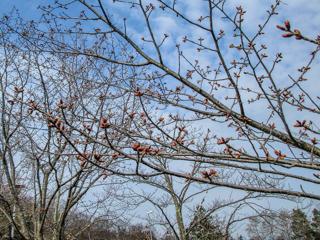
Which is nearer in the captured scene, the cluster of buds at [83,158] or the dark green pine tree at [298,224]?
the cluster of buds at [83,158]

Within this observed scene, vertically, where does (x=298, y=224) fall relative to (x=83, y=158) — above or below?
above

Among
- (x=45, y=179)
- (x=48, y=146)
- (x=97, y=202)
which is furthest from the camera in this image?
(x=97, y=202)

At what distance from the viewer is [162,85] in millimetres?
4551

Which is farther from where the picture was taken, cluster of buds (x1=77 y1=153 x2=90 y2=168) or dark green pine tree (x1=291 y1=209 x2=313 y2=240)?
dark green pine tree (x1=291 y1=209 x2=313 y2=240)

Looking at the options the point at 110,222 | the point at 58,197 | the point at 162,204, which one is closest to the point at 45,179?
the point at 58,197

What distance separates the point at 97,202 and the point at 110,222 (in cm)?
120

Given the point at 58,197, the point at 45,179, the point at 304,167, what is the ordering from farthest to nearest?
the point at 58,197 → the point at 45,179 → the point at 304,167

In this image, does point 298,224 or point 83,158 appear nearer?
point 83,158

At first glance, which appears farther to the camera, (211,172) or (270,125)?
(270,125)

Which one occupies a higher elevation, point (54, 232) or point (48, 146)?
point (48, 146)

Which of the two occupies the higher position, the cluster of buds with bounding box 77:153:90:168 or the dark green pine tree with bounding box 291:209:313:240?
the dark green pine tree with bounding box 291:209:313:240

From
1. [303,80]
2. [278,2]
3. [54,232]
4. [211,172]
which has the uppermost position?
[278,2]

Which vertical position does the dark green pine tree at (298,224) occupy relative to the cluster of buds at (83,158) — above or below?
above

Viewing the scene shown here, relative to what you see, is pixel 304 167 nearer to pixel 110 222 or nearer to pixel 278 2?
pixel 278 2
